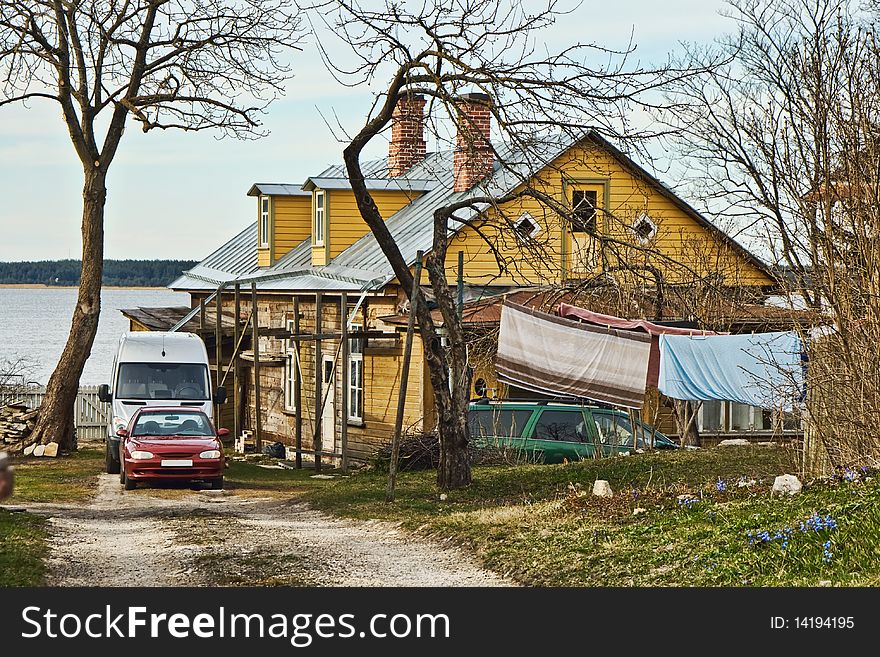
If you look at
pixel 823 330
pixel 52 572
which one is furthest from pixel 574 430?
pixel 52 572

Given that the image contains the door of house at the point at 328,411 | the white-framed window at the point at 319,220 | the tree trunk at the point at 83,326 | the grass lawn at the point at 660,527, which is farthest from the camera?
the white-framed window at the point at 319,220

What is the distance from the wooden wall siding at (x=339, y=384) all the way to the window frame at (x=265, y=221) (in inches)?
107

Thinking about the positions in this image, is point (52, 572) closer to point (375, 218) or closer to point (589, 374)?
point (375, 218)

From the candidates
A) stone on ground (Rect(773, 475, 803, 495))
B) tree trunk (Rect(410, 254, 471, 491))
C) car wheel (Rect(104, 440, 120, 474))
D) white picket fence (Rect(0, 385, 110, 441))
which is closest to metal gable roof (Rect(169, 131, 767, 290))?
A: white picket fence (Rect(0, 385, 110, 441))

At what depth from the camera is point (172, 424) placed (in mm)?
21672

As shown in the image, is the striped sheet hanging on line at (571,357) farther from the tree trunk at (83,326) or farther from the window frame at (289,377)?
the window frame at (289,377)

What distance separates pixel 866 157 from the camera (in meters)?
13.2

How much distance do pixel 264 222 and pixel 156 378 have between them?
12830 millimetres

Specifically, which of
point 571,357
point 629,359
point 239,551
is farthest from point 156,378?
point 239,551

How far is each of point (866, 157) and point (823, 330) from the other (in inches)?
76.6

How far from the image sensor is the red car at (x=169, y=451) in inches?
814

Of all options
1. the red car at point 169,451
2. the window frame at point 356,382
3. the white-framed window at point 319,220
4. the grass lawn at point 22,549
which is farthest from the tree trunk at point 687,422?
the grass lawn at point 22,549

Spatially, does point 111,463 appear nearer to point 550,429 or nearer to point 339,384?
point 339,384

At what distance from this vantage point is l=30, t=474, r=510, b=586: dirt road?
10680mm
